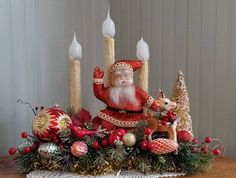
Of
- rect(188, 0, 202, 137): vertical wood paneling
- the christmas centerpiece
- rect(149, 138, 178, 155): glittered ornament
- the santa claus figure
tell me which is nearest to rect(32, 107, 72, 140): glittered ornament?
the christmas centerpiece

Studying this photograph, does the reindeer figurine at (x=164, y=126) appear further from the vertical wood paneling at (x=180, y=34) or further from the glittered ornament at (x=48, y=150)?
the vertical wood paneling at (x=180, y=34)

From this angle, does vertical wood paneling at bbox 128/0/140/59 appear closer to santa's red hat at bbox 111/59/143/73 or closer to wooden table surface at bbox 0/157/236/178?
santa's red hat at bbox 111/59/143/73

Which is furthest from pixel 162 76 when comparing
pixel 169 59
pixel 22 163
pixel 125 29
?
pixel 22 163

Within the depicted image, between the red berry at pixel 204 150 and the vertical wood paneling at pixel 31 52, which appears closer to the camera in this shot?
the red berry at pixel 204 150

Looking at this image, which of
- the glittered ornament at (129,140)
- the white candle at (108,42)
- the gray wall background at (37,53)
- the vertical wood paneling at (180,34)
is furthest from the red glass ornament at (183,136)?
the gray wall background at (37,53)

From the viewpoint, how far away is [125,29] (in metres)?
1.32

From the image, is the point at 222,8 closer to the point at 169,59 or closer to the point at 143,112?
the point at 169,59

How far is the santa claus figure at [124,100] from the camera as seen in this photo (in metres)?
0.88

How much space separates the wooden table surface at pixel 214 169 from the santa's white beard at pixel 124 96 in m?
0.23

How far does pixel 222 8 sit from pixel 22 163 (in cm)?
71

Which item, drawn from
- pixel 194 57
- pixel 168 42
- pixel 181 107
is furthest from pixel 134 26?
pixel 181 107

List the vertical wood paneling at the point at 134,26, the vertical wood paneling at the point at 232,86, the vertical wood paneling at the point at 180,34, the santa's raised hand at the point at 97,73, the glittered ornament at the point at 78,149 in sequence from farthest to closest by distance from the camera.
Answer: the vertical wood paneling at the point at 134,26 → the vertical wood paneling at the point at 180,34 → the vertical wood paneling at the point at 232,86 → the santa's raised hand at the point at 97,73 → the glittered ornament at the point at 78,149

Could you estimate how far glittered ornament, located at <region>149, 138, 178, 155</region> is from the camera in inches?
31.2

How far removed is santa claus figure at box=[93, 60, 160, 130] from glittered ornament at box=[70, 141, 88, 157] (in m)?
0.11
